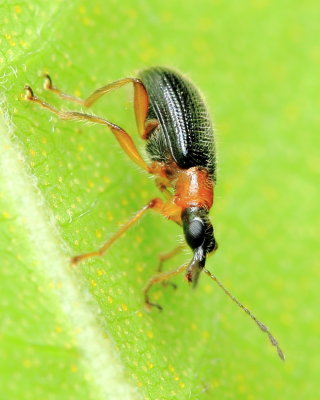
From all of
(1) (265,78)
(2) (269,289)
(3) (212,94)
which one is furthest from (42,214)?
(1) (265,78)

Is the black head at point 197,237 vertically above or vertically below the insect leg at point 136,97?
below

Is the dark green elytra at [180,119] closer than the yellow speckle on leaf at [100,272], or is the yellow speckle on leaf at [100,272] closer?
the yellow speckle on leaf at [100,272]

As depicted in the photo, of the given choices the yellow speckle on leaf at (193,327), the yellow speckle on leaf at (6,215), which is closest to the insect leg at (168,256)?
the yellow speckle on leaf at (193,327)

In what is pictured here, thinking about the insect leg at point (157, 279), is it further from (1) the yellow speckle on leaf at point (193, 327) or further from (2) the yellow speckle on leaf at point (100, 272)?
(2) the yellow speckle on leaf at point (100, 272)

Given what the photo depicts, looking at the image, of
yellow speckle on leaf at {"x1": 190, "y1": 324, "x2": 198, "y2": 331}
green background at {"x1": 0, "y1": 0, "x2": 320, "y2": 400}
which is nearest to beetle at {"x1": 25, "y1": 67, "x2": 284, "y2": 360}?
green background at {"x1": 0, "y1": 0, "x2": 320, "y2": 400}

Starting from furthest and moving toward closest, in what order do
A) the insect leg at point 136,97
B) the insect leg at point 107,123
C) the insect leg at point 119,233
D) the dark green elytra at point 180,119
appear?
1. the dark green elytra at point 180,119
2. the insect leg at point 136,97
3. the insect leg at point 107,123
4. the insect leg at point 119,233

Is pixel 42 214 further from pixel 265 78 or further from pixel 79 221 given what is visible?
pixel 265 78

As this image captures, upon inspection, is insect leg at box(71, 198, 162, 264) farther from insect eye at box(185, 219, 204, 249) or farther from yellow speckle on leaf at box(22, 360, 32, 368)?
yellow speckle on leaf at box(22, 360, 32, 368)

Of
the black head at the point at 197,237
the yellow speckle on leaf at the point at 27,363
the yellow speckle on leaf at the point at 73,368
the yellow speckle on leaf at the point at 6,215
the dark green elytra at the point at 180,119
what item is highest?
the yellow speckle on leaf at the point at 6,215

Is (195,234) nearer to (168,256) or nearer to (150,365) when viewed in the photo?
(168,256)
